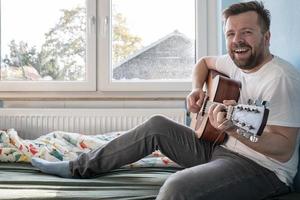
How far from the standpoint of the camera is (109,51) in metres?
2.50

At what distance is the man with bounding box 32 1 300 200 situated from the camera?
115 cm

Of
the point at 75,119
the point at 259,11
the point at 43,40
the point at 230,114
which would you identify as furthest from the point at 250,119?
the point at 43,40

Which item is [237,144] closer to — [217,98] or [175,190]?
[217,98]

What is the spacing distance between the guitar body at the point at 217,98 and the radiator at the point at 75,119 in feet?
2.35

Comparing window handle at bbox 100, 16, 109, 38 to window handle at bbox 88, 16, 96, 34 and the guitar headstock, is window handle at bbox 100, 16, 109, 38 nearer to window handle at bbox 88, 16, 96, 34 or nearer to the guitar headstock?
window handle at bbox 88, 16, 96, 34

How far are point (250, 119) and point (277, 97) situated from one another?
0.27 metres

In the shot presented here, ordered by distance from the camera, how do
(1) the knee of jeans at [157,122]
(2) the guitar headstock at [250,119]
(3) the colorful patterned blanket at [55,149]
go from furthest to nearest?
1. (3) the colorful patterned blanket at [55,149]
2. (1) the knee of jeans at [157,122]
3. (2) the guitar headstock at [250,119]

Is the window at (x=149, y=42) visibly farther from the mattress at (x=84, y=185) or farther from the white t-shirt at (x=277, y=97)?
the white t-shirt at (x=277, y=97)

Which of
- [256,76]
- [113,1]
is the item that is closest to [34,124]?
[113,1]

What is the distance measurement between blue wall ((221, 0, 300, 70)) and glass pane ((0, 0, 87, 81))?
1.30 metres

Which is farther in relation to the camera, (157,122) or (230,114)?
(157,122)

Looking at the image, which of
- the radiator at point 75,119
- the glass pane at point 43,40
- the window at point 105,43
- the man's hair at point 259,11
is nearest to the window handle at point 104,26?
the window at point 105,43

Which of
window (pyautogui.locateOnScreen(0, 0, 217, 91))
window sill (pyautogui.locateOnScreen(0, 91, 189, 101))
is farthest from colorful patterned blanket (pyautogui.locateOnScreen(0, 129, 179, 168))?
window (pyautogui.locateOnScreen(0, 0, 217, 91))

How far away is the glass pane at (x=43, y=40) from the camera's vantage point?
2.55 m
